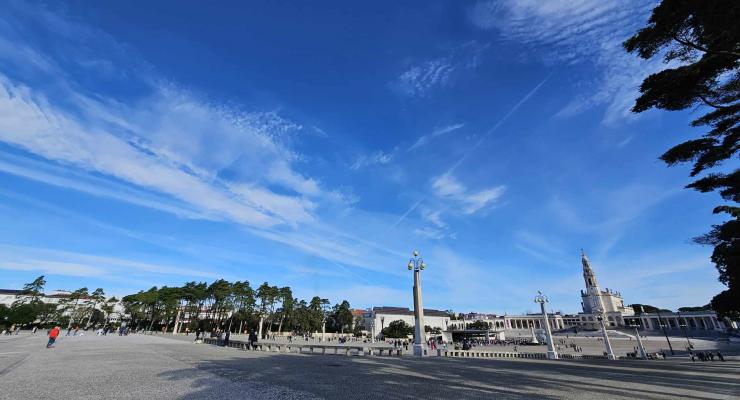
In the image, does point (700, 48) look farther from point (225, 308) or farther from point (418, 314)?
point (225, 308)

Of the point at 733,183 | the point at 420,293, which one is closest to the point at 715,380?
the point at 733,183

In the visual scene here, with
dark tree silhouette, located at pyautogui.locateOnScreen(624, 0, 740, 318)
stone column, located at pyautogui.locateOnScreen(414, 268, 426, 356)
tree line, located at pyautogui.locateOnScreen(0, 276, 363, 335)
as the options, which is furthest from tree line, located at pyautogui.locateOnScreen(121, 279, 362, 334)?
dark tree silhouette, located at pyautogui.locateOnScreen(624, 0, 740, 318)

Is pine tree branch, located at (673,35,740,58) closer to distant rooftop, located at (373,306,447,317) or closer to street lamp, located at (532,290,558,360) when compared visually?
street lamp, located at (532,290,558,360)

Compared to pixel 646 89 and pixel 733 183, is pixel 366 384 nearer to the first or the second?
pixel 646 89

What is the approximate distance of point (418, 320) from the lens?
22828mm

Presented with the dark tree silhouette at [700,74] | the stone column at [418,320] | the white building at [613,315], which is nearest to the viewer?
the dark tree silhouette at [700,74]

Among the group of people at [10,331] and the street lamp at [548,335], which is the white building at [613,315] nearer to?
the street lamp at [548,335]

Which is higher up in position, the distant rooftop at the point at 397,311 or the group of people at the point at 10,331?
the distant rooftop at the point at 397,311

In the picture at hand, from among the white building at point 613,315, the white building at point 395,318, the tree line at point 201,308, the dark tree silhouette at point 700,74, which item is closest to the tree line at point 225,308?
the tree line at point 201,308

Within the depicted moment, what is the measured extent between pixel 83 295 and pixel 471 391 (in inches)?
4937

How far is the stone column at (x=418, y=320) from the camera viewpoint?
2227 cm

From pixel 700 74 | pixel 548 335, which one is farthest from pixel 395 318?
pixel 700 74

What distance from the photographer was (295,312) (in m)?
82.0

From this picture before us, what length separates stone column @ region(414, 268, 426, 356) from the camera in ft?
73.0
